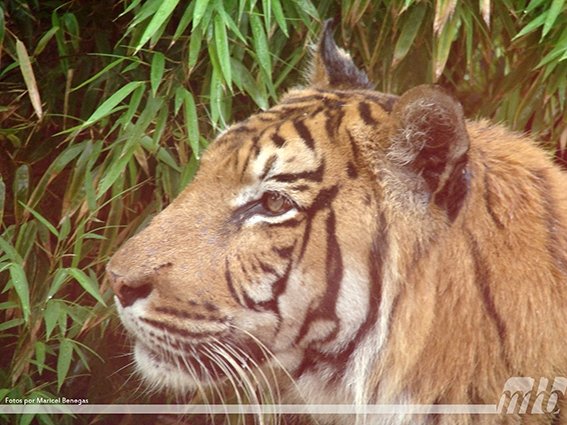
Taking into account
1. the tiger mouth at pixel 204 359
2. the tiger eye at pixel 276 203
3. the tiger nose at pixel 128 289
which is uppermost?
the tiger eye at pixel 276 203

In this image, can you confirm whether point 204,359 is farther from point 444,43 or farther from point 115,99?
point 444,43

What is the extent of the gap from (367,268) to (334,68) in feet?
2.08

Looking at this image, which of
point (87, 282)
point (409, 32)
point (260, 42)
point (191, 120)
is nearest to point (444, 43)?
point (409, 32)

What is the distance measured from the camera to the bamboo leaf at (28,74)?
1.94 metres

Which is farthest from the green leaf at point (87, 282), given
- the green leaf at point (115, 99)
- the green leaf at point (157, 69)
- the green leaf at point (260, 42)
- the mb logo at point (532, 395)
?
the mb logo at point (532, 395)

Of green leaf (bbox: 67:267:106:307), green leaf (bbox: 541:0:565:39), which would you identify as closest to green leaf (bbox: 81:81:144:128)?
green leaf (bbox: 67:267:106:307)

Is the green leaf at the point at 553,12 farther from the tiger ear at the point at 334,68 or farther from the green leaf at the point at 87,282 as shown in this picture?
the green leaf at the point at 87,282

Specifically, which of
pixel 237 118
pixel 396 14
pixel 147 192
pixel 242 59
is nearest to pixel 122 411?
pixel 147 192

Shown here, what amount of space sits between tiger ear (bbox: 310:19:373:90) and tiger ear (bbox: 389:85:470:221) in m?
0.46

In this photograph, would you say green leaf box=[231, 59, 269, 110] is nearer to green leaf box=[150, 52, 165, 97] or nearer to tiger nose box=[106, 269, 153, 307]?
green leaf box=[150, 52, 165, 97]

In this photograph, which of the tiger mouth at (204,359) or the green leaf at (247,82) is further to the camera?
the green leaf at (247,82)

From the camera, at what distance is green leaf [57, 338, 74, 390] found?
2.01 metres

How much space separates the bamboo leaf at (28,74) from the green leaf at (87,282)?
45 cm

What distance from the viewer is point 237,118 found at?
7.25ft
